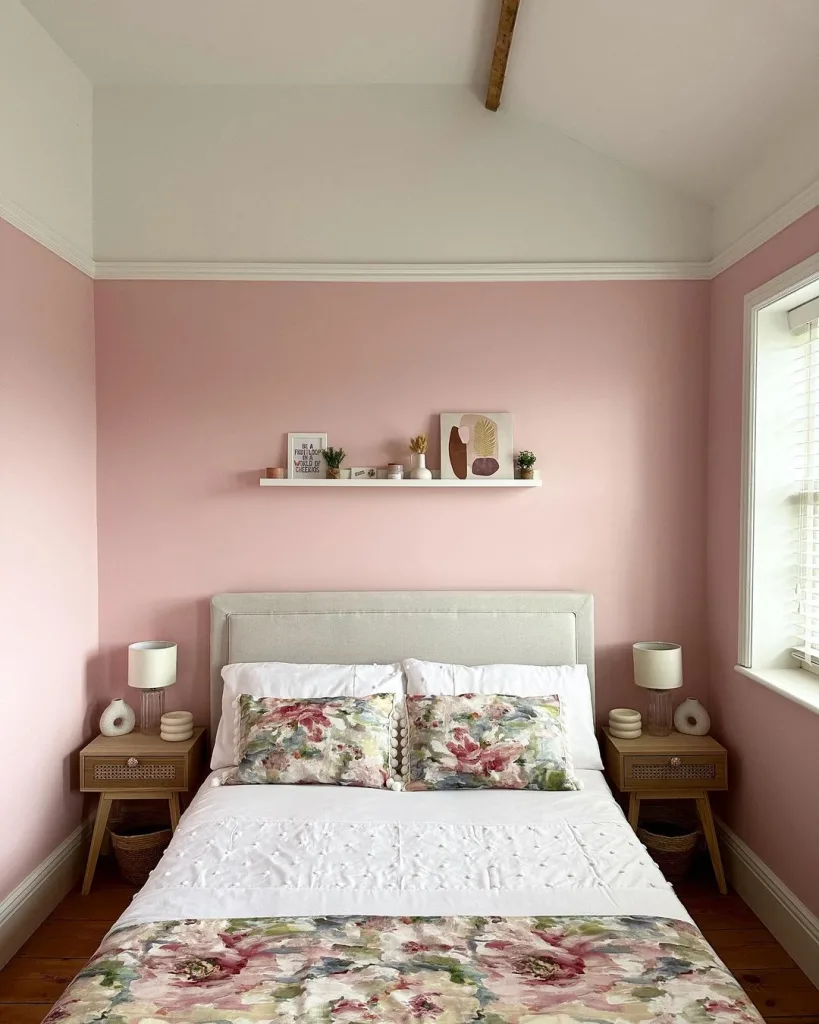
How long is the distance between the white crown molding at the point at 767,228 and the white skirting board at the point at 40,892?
11.3 feet

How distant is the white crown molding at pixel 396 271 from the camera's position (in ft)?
11.1

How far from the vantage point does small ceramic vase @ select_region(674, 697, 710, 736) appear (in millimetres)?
3270

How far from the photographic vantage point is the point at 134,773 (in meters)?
3.12

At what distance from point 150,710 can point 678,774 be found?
6.98ft

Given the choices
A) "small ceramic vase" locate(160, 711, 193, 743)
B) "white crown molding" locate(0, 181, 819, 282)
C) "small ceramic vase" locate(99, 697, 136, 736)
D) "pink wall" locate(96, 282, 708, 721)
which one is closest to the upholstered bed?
"small ceramic vase" locate(160, 711, 193, 743)

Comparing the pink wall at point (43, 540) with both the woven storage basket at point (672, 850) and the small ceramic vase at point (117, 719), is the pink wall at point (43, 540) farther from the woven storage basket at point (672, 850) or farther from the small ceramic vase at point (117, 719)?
the woven storage basket at point (672, 850)

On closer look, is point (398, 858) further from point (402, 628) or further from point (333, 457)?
point (333, 457)

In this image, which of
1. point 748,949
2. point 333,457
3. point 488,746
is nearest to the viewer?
point 748,949

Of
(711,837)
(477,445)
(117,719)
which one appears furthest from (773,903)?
(117,719)

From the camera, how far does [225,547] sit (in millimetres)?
3432

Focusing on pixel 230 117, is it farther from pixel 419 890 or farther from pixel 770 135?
pixel 419 890

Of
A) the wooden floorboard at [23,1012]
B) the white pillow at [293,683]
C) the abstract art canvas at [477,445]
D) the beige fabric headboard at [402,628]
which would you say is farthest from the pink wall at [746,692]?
the wooden floorboard at [23,1012]

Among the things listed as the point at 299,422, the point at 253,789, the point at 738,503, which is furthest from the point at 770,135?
the point at 253,789

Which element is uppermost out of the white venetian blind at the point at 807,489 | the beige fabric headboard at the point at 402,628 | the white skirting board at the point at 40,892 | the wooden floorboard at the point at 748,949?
the white venetian blind at the point at 807,489
